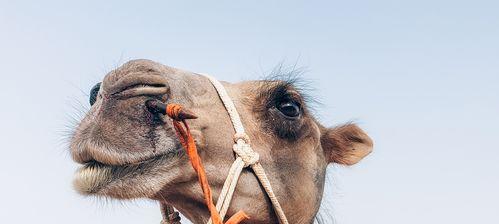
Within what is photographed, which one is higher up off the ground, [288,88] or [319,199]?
[288,88]

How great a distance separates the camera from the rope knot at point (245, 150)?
443 cm

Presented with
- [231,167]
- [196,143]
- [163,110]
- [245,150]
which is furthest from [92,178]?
[245,150]

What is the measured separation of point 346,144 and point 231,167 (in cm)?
201

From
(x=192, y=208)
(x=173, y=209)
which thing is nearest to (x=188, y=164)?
(x=192, y=208)

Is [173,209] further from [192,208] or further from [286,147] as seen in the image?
[286,147]

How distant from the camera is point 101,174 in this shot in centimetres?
382

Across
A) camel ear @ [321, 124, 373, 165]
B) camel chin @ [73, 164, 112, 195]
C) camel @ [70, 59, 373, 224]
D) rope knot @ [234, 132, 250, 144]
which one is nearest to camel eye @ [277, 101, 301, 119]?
camel @ [70, 59, 373, 224]

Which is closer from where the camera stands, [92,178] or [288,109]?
[92,178]

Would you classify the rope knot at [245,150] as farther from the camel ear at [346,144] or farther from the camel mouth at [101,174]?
the camel ear at [346,144]

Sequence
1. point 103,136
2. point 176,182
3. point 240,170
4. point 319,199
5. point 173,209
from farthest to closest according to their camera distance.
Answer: point 319,199 < point 173,209 < point 240,170 < point 176,182 < point 103,136

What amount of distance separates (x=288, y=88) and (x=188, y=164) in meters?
1.36

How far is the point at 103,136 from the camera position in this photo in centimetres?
379

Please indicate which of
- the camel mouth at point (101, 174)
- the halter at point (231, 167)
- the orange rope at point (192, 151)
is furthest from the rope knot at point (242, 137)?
the camel mouth at point (101, 174)

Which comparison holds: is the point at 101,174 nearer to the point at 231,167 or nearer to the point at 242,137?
the point at 231,167
